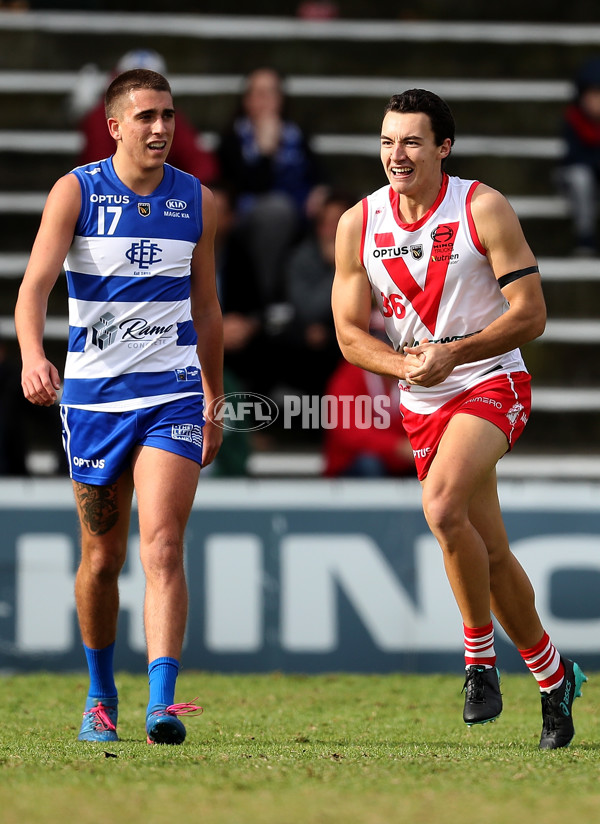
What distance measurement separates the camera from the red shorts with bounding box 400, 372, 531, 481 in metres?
5.14

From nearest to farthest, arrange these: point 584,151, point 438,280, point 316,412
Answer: point 438,280 → point 316,412 → point 584,151

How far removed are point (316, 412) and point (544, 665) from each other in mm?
4744

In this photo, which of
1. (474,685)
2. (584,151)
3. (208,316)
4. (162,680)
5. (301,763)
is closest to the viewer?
(301,763)

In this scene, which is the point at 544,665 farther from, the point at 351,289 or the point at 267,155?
the point at 267,155

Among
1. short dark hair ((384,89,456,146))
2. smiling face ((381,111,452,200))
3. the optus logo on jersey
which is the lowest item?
the optus logo on jersey

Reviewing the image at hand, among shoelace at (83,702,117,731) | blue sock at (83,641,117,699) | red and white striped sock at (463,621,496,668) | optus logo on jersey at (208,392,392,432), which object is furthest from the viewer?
optus logo on jersey at (208,392,392,432)

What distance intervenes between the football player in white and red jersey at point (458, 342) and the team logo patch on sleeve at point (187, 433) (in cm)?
68

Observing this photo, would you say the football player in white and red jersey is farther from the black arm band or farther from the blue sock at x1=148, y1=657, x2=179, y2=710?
the blue sock at x1=148, y1=657, x2=179, y2=710

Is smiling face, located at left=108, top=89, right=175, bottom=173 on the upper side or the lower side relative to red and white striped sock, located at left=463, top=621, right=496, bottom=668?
upper

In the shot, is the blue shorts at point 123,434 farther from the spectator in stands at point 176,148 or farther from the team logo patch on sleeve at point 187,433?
the spectator in stands at point 176,148

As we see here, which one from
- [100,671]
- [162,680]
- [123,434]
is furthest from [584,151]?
[162,680]

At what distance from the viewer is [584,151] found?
11719 millimetres

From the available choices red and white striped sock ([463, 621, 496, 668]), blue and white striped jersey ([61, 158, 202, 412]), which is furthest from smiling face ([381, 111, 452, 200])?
red and white striped sock ([463, 621, 496, 668])

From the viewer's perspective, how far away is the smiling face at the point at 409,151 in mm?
5168
